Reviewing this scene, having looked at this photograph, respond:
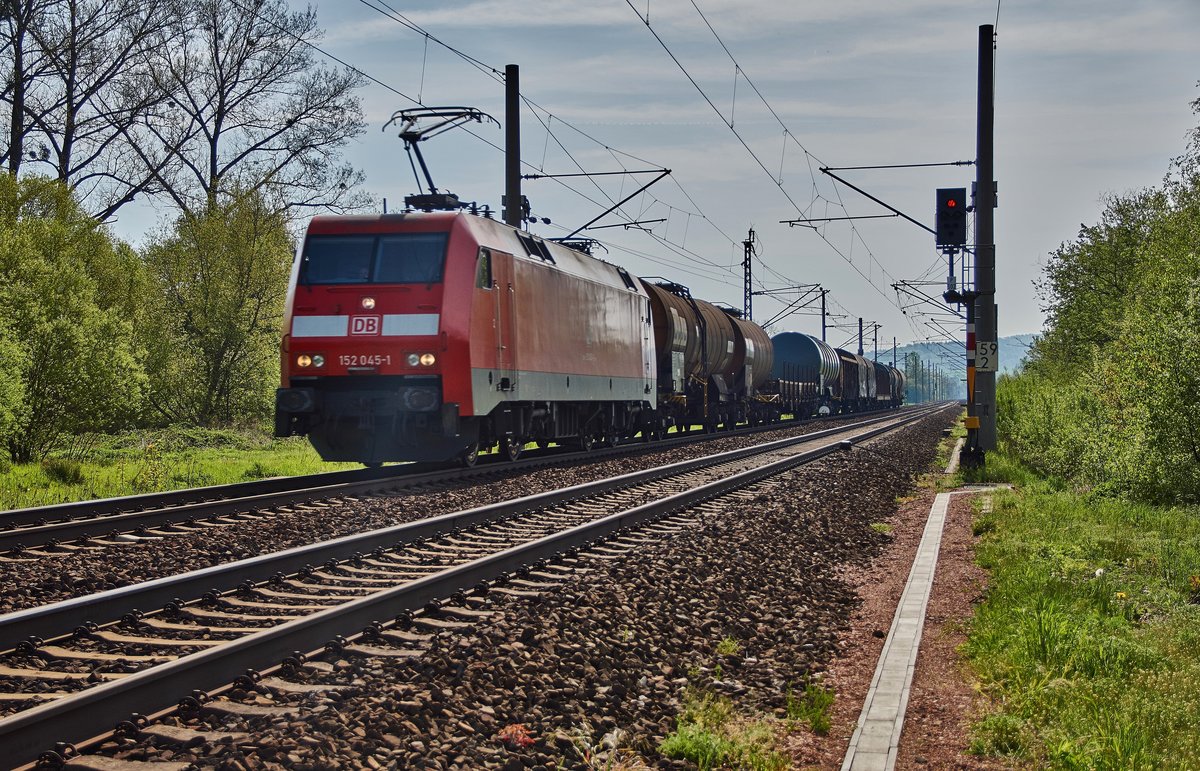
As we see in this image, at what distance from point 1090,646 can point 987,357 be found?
12.2 metres

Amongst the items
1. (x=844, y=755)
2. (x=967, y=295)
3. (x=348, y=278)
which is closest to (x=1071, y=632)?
(x=844, y=755)

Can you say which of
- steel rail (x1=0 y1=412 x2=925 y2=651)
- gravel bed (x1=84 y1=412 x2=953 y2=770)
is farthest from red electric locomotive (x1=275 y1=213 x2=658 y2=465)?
gravel bed (x1=84 y1=412 x2=953 y2=770)

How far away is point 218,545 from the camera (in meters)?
8.34

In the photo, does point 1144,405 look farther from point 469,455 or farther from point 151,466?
point 151,466

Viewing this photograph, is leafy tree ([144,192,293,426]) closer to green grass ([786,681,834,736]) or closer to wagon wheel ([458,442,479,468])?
wagon wheel ([458,442,479,468])

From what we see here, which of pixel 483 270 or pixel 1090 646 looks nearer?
pixel 1090 646

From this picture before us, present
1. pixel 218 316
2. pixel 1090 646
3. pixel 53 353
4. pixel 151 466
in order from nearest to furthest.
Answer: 1. pixel 1090 646
2. pixel 151 466
3. pixel 53 353
4. pixel 218 316

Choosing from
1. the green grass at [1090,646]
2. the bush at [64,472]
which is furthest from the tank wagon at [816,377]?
the green grass at [1090,646]

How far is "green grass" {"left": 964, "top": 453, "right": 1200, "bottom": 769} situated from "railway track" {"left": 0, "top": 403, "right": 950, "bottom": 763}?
2944 millimetres

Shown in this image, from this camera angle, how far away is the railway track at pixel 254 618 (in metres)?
4.36

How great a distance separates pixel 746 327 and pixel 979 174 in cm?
1875

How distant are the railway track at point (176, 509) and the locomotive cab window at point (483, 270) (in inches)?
100

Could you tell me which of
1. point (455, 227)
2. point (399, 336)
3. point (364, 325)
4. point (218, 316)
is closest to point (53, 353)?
point (364, 325)

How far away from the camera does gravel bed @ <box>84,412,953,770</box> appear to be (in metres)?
4.08
